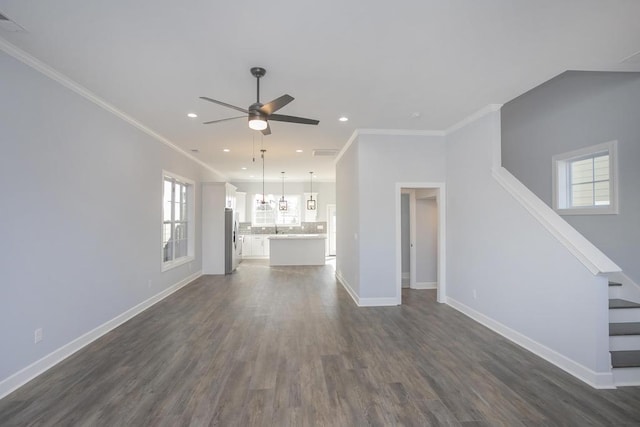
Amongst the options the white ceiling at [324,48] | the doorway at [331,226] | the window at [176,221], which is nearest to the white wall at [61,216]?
the white ceiling at [324,48]

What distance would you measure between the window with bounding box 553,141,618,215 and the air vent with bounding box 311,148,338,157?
390 centimetres

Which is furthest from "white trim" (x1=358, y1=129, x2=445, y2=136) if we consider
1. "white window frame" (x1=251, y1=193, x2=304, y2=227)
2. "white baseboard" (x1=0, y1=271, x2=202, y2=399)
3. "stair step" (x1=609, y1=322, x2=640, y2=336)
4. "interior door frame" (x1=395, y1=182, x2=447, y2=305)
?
"white window frame" (x1=251, y1=193, x2=304, y2=227)

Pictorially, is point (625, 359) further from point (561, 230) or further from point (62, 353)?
point (62, 353)

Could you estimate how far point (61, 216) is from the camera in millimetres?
3039

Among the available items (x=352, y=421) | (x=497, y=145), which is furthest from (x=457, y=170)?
(x=352, y=421)

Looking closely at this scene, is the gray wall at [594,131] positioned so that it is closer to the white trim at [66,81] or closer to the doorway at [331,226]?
the white trim at [66,81]

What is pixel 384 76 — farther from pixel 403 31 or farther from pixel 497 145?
pixel 497 145

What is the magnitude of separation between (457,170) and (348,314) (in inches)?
114

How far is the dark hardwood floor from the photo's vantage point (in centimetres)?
215

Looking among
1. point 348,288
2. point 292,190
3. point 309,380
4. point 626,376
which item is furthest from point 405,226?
point 292,190

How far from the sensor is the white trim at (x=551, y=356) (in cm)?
249

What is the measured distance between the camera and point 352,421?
209 centimetres

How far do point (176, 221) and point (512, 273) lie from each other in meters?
6.21

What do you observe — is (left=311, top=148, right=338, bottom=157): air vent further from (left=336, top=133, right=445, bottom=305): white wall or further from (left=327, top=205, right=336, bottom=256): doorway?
(left=327, top=205, right=336, bottom=256): doorway
